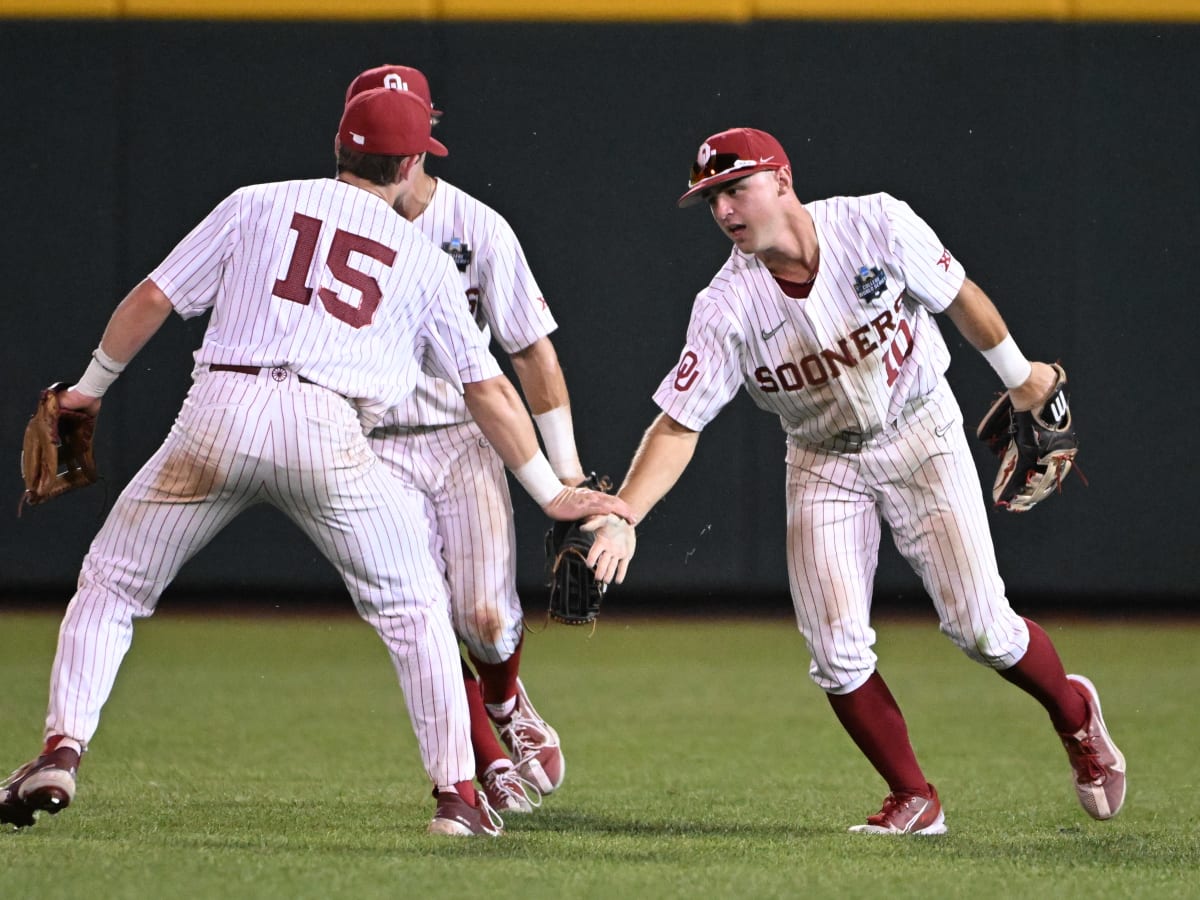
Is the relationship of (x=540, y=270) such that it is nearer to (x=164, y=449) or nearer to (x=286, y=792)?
(x=286, y=792)

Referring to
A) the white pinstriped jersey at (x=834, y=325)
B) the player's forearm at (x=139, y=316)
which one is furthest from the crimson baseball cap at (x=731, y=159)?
the player's forearm at (x=139, y=316)

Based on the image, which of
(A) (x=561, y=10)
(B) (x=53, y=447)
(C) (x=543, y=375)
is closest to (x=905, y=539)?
(C) (x=543, y=375)

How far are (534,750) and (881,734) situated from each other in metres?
1.09

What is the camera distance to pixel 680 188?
1014 cm

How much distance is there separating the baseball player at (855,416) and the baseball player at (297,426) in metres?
0.70

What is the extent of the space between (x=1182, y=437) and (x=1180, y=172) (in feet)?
4.76

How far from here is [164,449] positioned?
4.12m

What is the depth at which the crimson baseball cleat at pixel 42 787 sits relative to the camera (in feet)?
12.9

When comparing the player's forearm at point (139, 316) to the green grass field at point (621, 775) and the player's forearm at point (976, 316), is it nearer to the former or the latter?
the green grass field at point (621, 775)

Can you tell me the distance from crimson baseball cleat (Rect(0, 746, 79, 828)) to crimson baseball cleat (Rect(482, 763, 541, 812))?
4.52 ft

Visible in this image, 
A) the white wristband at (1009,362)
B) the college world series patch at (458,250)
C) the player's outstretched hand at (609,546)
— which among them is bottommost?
the player's outstretched hand at (609,546)

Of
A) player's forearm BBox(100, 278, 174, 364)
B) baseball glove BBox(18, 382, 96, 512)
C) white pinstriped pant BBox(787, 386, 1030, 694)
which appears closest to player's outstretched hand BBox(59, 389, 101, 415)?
baseball glove BBox(18, 382, 96, 512)

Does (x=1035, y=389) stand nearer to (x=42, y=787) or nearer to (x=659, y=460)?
(x=659, y=460)

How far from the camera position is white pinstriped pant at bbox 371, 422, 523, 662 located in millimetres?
5141
